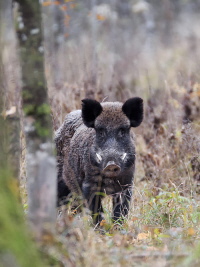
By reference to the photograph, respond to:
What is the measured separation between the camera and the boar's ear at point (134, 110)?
282 inches

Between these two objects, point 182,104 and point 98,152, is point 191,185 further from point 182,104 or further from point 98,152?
point 182,104

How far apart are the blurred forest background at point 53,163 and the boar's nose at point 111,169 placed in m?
0.59

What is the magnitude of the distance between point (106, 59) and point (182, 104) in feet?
13.4

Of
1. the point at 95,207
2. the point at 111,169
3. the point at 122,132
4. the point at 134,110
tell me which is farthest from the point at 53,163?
the point at 134,110

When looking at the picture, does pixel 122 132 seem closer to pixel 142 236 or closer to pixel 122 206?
pixel 122 206

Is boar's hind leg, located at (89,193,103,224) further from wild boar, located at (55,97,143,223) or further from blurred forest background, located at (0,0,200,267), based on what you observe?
blurred forest background, located at (0,0,200,267)

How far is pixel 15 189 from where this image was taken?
13.5ft

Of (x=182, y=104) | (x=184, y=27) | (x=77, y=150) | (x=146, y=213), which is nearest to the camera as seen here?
(x=146, y=213)

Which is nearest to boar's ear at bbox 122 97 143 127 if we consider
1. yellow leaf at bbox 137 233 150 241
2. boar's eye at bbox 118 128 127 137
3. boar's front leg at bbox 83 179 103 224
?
boar's eye at bbox 118 128 127 137

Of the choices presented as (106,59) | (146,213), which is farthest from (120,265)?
(106,59)

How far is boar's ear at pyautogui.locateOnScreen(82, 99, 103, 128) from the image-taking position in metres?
7.11

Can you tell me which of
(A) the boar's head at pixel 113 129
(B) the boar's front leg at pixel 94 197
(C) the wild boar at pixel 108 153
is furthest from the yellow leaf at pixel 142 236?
(B) the boar's front leg at pixel 94 197

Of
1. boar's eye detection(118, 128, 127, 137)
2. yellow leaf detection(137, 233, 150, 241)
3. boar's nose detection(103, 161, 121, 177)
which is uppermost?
boar's eye detection(118, 128, 127, 137)

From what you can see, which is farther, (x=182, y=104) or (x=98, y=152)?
(x=182, y=104)
